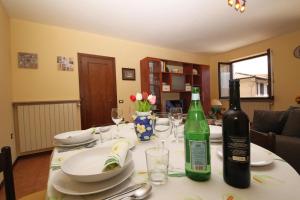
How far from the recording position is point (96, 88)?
3.41m

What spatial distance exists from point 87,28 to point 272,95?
4.38m

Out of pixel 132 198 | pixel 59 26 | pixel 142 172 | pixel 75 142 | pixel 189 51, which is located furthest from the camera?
pixel 189 51

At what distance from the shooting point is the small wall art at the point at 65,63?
304 cm

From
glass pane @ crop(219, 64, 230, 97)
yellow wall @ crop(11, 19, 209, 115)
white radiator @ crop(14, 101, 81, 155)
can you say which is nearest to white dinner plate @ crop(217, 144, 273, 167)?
white radiator @ crop(14, 101, 81, 155)

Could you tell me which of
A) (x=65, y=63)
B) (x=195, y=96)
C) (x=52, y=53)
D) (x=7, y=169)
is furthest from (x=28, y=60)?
(x=195, y=96)

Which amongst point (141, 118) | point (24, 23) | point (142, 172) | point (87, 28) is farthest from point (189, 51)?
point (142, 172)

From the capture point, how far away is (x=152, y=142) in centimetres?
95

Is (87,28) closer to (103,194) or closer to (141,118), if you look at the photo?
(141,118)

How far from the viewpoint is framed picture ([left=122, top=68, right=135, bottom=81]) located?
12.3ft

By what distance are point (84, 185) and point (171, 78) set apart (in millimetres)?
3882

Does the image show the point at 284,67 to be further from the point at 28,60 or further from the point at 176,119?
the point at 28,60

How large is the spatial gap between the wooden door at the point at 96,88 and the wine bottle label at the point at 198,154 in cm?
301

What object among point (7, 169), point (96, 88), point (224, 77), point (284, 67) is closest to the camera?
point (7, 169)

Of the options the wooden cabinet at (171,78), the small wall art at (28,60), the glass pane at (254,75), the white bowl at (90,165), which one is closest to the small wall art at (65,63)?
the small wall art at (28,60)
